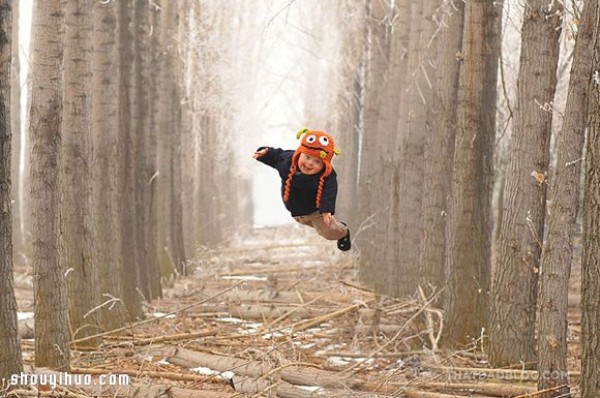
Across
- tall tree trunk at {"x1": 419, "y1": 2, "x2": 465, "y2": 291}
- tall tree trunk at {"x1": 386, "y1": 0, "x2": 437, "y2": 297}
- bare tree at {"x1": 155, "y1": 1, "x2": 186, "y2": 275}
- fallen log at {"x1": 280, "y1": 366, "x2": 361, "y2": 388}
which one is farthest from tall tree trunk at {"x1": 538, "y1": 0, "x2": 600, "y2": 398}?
bare tree at {"x1": 155, "y1": 1, "x2": 186, "y2": 275}

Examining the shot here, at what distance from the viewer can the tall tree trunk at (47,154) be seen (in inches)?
336

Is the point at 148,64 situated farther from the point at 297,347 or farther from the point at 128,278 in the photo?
the point at 297,347

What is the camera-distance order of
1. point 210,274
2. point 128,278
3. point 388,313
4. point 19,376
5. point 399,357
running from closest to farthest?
point 19,376 → point 399,357 → point 388,313 → point 128,278 → point 210,274

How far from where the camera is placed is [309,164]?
25.2 feet

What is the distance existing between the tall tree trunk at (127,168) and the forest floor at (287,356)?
72cm

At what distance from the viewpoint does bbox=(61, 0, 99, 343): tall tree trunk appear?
1026 cm

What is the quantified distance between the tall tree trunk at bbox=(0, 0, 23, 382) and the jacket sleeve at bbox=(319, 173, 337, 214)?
7.68ft

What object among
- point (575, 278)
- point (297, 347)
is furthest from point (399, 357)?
point (575, 278)

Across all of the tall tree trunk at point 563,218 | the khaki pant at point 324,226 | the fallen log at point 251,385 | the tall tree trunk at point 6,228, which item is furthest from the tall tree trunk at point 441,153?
the tall tree trunk at point 6,228

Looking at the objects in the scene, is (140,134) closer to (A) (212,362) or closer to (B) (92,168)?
(B) (92,168)

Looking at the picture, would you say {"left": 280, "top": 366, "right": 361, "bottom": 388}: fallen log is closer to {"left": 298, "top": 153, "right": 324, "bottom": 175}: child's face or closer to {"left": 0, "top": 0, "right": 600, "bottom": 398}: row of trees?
{"left": 0, "top": 0, "right": 600, "bottom": 398}: row of trees

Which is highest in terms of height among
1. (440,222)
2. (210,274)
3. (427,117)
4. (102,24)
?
(102,24)

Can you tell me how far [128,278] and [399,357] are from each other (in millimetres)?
4988

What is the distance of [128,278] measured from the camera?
14.3m
